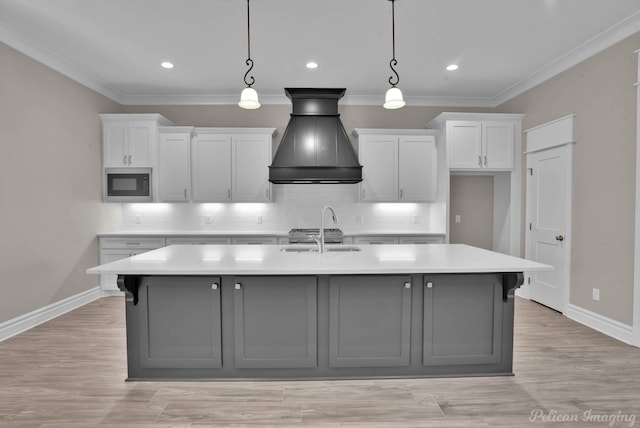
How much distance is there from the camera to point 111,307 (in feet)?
13.6

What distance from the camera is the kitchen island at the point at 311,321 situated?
2.33m

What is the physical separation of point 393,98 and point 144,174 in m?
3.79

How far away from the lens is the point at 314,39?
334 centimetres

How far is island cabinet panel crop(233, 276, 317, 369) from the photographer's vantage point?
233cm

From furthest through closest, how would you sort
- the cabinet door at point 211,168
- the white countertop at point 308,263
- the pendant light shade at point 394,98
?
the cabinet door at point 211,168 → the pendant light shade at point 394,98 → the white countertop at point 308,263

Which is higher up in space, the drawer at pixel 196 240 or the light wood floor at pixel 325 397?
the drawer at pixel 196 240

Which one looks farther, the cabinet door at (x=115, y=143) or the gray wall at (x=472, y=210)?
the gray wall at (x=472, y=210)

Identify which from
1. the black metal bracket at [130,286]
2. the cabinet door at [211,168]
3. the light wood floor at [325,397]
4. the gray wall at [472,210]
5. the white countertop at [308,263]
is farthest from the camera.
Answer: the gray wall at [472,210]

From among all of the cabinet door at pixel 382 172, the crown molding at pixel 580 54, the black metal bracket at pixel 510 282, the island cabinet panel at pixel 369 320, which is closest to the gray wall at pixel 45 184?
the island cabinet panel at pixel 369 320

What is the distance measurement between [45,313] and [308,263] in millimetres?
3401

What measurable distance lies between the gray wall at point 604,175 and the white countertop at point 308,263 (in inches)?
62.2

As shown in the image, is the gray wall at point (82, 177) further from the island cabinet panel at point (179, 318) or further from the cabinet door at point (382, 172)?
the island cabinet panel at point (179, 318)

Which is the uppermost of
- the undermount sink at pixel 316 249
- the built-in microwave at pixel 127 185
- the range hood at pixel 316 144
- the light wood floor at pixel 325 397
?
the range hood at pixel 316 144

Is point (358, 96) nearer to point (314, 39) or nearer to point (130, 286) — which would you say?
point (314, 39)
